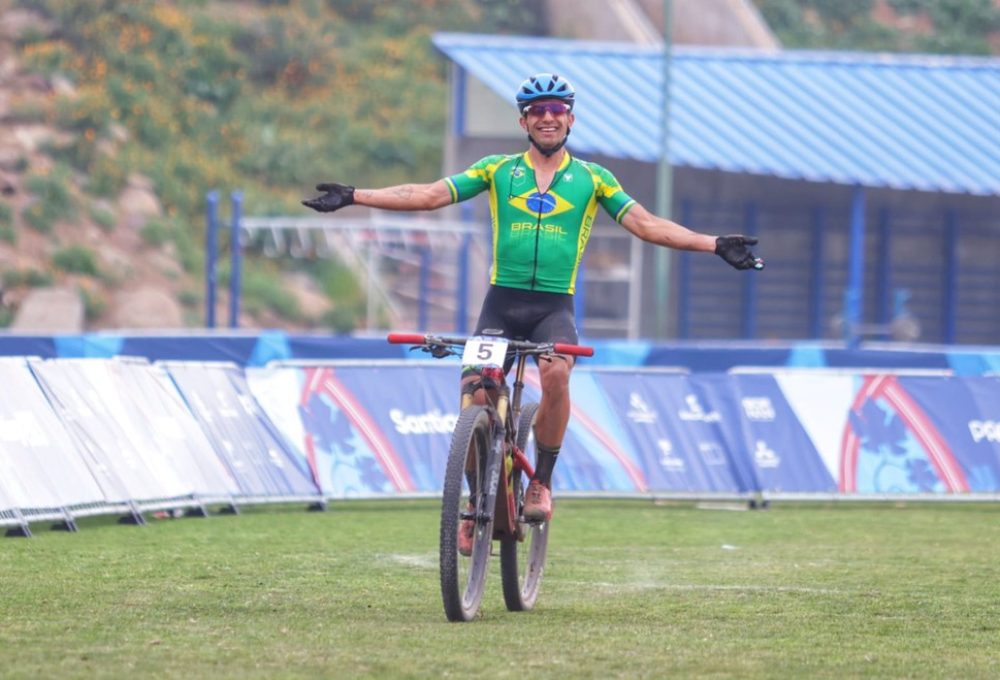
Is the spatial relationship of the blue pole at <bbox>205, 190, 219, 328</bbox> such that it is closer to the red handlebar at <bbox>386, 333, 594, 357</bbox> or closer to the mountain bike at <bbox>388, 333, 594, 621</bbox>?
the mountain bike at <bbox>388, 333, 594, 621</bbox>

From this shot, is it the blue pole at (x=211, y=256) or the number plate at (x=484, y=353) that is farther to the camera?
the blue pole at (x=211, y=256)

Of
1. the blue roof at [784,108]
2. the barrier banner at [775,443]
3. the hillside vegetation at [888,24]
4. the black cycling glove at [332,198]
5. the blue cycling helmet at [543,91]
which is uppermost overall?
the hillside vegetation at [888,24]

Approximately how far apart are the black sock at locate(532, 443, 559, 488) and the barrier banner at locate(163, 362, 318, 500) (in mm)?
6291

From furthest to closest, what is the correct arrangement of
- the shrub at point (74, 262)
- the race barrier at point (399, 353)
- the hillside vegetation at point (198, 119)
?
the hillside vegetation at point (198, 119) → the shrub at point (74, 262) → the race barrier at point (399, 353)

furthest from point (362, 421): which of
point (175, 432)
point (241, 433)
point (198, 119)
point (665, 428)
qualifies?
point (198, 119)

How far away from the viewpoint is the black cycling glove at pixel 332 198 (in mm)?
8367

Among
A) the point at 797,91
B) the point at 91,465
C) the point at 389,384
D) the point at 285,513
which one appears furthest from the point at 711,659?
the point at 797,91

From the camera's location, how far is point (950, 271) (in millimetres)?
39875

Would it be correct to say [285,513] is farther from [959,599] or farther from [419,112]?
[419,112]

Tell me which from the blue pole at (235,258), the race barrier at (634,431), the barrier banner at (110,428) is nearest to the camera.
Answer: the barrier banner at (110,428)

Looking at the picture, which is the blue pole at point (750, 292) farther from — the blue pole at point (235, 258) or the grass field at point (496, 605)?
the grass field at point (496, 605)

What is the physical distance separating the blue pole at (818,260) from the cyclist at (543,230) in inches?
1196

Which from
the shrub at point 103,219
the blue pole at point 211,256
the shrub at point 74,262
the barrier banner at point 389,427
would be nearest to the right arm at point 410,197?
the barrier banner at point 389,427

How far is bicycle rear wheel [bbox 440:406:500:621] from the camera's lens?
7.86 metres
